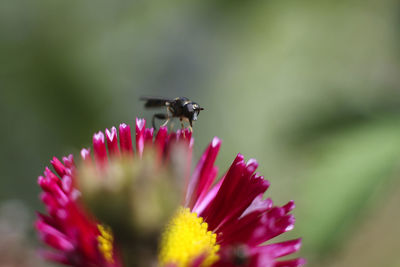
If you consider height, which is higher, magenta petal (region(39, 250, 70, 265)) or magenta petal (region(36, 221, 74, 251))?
magenta petal (region(36, 221, 74, 251))

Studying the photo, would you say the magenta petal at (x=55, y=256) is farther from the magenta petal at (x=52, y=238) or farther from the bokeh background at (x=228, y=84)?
the bokeh background at (x=228, y=84)

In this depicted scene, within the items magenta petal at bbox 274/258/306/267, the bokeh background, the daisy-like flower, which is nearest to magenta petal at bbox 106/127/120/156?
the daisy-like flower

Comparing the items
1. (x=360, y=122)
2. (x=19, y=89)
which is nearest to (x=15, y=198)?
(x=19, y=89)

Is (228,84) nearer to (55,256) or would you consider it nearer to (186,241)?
(186,241)

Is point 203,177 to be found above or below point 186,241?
above

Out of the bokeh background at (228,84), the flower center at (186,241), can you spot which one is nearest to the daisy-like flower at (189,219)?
the flower center at (186,241)

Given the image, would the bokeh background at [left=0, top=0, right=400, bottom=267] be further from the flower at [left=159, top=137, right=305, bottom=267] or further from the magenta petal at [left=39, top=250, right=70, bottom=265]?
the magenta petal at [left=39, top=250, right=70, bottom=265]

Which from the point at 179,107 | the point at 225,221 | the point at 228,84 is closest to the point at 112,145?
the point at 179,107
